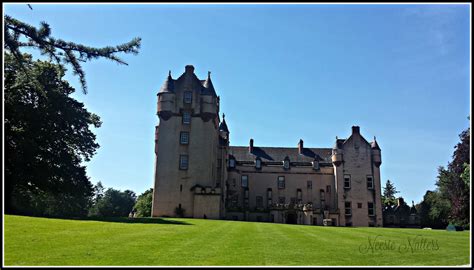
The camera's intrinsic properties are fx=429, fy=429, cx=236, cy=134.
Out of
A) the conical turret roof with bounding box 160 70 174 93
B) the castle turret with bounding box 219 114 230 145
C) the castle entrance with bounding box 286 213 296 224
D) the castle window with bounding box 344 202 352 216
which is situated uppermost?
the conical turret roof with bounding box 160 70 174 93

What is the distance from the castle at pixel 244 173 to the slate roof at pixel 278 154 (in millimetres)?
161

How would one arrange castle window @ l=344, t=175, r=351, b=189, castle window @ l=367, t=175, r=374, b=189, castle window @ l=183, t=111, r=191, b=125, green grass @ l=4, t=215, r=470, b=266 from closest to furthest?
green grass @ l=4, t=215, r=470, b=266 < castle window @ l=183, t=111, r=191, b=125 < castle window @ l=367, t=175, r=374, b=189 < castle window @ l=344, t=175, r=351, b=189

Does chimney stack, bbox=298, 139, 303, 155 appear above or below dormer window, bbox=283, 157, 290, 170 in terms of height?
above

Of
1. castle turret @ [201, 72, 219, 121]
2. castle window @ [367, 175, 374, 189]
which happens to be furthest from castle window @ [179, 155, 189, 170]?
castle window @ [367, 175, 374, 189]

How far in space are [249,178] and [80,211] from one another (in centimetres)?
3216

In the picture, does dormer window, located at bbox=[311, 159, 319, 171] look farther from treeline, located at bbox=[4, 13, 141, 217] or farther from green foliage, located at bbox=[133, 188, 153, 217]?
treeline, located at bbox=[4, 13, 141, 217]

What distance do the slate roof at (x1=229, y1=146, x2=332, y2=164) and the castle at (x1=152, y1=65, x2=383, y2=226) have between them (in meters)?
0.16

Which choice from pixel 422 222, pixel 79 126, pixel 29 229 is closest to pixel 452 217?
pixel 422 222

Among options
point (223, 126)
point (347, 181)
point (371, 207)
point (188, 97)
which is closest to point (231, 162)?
point (223, 126)

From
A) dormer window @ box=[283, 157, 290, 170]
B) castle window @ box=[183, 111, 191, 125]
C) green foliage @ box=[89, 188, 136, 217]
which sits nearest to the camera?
castle window @ box=[183, 111, 191, 125]

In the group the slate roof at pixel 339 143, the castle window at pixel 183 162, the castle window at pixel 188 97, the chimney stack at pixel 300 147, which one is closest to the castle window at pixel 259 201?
the chimney stack at pixel 300 147

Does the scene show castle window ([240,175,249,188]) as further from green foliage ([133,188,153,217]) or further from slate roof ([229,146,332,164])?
green foliage ([133,188,153,217])

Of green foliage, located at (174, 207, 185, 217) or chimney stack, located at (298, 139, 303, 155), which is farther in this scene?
chimney stack, located at (298, 139, 303, 155)

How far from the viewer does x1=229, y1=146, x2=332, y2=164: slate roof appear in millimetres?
69562
